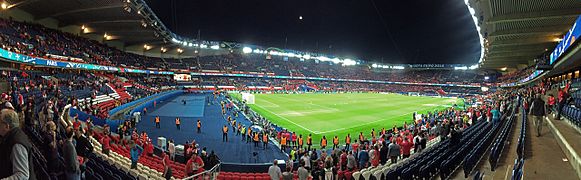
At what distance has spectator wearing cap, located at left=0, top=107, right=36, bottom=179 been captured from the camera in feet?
8.45

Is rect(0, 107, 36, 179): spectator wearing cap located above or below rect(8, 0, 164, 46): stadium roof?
below

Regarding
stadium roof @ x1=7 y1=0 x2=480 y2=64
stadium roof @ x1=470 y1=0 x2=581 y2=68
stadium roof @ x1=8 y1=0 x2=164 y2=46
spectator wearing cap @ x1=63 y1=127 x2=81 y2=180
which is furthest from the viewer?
stadium roof @ x1=7 y1=0 x2=480 y2=64

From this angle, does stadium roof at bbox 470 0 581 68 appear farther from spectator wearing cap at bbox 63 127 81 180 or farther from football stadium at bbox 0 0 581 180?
spectator wearing cap at bbox 63 127 81 180

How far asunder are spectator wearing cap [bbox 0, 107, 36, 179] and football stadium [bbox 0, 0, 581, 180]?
0.01 m

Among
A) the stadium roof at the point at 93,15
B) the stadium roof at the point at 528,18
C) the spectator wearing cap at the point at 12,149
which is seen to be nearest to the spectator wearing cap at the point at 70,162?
the spectator wearing cap at the point at 12,149

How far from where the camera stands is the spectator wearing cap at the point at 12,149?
257cm

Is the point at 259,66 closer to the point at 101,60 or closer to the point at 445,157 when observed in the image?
the point at 101,60

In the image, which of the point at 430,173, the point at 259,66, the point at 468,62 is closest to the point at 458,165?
the point at 430,173

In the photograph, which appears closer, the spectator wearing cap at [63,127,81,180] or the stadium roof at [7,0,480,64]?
the spectator wearing cap at [63,127,81,180]

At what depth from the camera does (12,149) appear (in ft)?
8.44

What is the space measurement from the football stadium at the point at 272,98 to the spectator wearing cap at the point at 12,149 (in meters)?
0.01

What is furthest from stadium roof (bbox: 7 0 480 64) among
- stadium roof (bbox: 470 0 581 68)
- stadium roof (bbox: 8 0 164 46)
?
stadium roof (bbox: 470 0 581 68)

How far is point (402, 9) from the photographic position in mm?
46562

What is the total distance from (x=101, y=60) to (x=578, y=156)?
4643 cm
